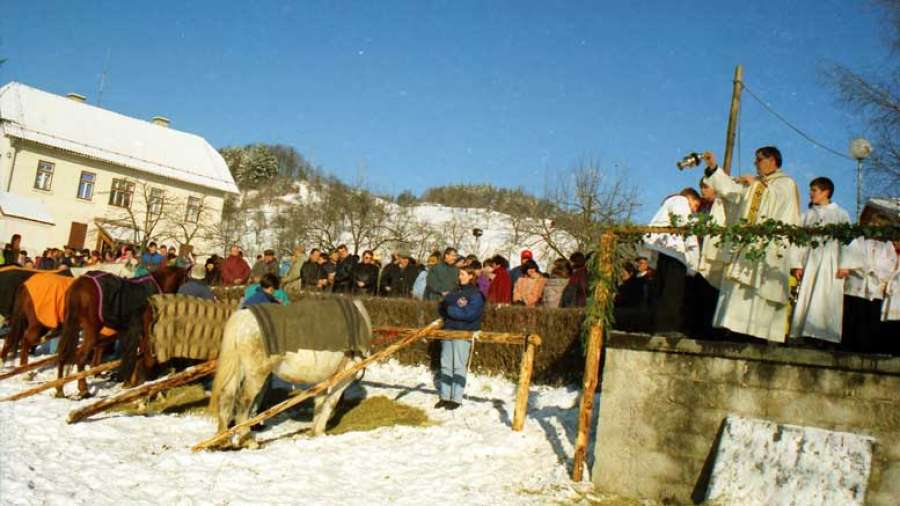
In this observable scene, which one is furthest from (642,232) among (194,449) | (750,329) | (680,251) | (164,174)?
(164,174)

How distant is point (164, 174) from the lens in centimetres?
4334

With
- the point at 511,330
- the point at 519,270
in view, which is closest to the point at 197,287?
the point at 511,330

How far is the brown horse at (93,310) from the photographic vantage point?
442 inches

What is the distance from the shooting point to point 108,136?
43156 millimetres

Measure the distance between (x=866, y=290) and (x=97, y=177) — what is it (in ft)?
141

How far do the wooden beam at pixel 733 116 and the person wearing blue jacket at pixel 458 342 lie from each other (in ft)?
23.0

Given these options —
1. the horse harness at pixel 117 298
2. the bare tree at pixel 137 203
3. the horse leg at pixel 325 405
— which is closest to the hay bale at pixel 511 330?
the horse leg at pixel 325 405

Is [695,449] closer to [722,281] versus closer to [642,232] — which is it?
[722,281]

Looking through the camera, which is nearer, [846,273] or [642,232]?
[846,273]

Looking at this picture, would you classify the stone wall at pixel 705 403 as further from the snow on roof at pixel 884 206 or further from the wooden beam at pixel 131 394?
the wooden beam at pixel 131 394

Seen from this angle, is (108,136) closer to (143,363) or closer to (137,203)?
(137,203)

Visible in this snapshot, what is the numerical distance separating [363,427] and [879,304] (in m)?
6.50

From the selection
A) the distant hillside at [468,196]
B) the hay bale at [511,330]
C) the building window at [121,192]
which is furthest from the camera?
the distant hillside at [468,196]

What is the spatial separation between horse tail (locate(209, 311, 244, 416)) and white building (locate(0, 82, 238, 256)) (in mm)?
29152
